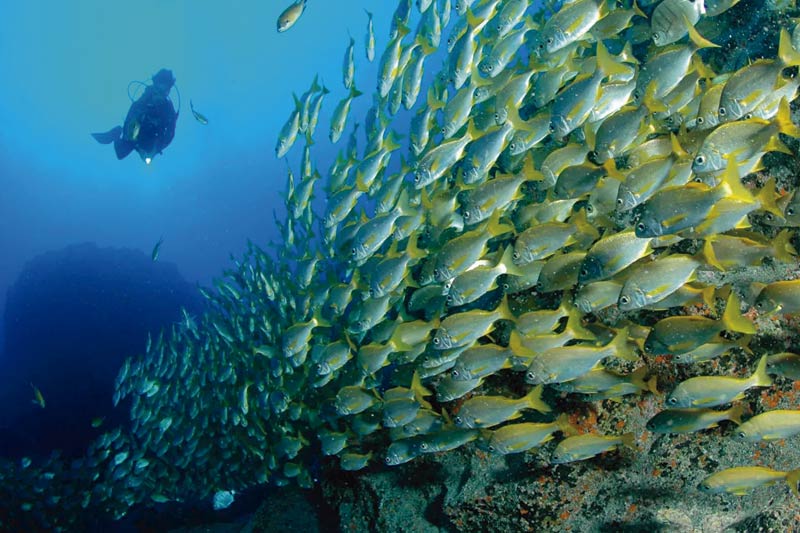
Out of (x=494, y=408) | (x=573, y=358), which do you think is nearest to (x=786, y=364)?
(x=573, y=358)

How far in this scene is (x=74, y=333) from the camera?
18.4 m

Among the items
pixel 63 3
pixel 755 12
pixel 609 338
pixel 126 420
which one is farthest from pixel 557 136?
pixel 63 3

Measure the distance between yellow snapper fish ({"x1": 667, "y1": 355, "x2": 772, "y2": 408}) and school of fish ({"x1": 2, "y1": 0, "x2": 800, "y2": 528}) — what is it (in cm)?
1

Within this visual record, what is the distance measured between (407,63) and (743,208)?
3.52m

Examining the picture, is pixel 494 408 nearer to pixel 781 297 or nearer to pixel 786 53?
pixel 781 297

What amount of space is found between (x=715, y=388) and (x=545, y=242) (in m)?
1.35

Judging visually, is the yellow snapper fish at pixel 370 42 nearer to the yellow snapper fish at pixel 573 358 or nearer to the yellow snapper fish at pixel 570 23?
the yellow snapper fish at pixel 570 23

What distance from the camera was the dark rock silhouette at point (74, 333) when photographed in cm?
1407

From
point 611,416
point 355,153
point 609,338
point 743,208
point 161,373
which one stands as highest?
point 355,153

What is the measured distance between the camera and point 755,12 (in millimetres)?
4953

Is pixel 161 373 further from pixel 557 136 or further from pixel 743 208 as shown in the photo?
pixel 743 208

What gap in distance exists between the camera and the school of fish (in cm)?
283

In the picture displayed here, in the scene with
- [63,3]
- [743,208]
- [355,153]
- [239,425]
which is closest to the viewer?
[743,208]

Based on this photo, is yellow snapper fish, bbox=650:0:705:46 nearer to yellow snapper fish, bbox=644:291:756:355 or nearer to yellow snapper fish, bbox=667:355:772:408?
yellow snapper fish, bbox=644:291:756:355
